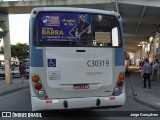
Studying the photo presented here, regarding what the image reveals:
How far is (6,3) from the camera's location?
988 inches

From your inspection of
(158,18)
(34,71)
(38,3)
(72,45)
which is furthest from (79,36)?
(158,18)

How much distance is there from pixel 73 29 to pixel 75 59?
0.84 m

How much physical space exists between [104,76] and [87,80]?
49cm

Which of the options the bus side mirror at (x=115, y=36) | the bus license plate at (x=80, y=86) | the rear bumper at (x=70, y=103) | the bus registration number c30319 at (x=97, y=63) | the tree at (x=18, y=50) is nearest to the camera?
the rear bumper at (x=70, y=103)

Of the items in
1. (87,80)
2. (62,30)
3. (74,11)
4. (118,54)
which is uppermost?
(74,11)

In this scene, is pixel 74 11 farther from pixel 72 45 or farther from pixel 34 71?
pixel 34 71

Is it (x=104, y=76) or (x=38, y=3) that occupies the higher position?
(x=38, y=3)

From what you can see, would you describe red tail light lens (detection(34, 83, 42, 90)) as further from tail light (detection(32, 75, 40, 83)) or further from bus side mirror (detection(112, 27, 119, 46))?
bus side mirror (detection(112, 27, 119, 46))

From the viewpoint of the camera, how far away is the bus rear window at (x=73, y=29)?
835 cm

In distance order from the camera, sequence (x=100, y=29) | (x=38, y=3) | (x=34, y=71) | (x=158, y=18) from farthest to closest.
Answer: (x=158, y=18)
(x=38, y=3)
(x=100, y=29)
(x=34, y=71)

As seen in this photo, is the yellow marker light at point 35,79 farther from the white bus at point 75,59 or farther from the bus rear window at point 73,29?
the bus rear window at point 73,29

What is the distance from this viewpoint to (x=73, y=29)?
854cm

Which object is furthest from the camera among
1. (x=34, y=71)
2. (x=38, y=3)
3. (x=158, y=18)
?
(x=158, y=18)

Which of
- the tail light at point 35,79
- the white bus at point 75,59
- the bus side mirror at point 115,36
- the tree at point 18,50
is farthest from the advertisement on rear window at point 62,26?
the tree at point 18,50
